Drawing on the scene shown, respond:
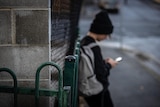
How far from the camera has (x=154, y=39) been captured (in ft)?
62.5

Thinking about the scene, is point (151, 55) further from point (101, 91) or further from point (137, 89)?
point (101, 91)

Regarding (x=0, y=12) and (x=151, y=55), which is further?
(x=151, y=55)

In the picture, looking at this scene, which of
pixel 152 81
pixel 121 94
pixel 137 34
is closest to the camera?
pixel 121 94

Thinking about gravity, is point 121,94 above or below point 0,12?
below

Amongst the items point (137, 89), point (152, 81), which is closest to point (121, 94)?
point (137, 89)

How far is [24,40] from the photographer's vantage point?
2916mm

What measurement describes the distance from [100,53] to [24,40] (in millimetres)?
1796

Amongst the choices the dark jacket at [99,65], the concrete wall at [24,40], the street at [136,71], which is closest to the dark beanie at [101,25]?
the dark jacket at [99,65]

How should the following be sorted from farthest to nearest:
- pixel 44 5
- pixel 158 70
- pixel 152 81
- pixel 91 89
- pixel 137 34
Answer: pixel 137 34, pixel 158 70, pixel 152 81, pixel 91 89, pixel 44 5

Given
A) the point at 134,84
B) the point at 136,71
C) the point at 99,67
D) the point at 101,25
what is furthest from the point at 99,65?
→ the point at 136,71

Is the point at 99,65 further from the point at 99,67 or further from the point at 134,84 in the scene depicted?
the point at 134,84

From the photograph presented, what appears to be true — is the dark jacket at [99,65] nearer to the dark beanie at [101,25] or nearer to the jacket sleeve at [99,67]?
the jacket sleeve at [99,67]

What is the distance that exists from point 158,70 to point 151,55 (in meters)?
2.83

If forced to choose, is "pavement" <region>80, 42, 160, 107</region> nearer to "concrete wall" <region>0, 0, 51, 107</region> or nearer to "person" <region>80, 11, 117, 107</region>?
"person" <region>80, 11, 117, 107</region>
